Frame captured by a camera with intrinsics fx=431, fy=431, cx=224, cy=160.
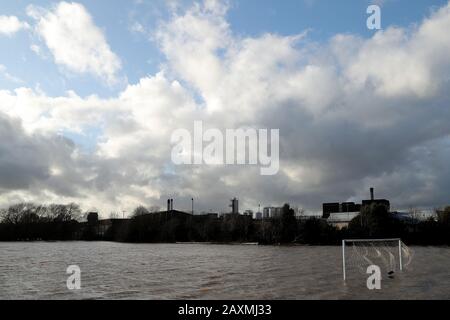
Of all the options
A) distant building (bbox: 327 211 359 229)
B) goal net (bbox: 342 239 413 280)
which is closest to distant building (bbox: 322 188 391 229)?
distant building (bbox: 327 211 359 229)

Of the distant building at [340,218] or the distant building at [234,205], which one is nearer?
the distant building at [340,218]

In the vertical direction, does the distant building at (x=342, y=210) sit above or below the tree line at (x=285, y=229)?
Answer: above

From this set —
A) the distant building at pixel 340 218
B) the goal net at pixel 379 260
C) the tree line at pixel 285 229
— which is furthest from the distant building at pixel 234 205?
the goal net at pixel 379 260

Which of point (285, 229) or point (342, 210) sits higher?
point (342, 210)

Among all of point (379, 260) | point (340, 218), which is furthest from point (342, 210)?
point (379, 260)

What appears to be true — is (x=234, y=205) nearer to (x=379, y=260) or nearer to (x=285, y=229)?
(x=285, y=229)

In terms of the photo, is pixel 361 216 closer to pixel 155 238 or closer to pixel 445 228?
pixel 445 228

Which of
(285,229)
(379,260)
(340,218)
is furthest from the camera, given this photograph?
(340,218)

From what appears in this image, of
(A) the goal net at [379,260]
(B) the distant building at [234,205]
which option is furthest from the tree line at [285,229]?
(A) the goal net at [379,260]

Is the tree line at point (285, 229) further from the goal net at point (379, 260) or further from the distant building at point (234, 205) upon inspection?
the goal net at point (379, 260)

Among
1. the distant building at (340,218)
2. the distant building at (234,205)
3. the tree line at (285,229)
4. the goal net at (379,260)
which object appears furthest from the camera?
the distant building at (234,205)

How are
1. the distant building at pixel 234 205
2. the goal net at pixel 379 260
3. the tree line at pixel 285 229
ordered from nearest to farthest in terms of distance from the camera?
the goal net at pixel 379 260
the tree line at pixel 285 229
the distant building at pixel 234 205

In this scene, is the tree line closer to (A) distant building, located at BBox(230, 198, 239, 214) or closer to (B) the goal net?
(A) distant building, located at BBox(230, 198, 239, 214)
